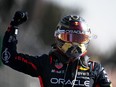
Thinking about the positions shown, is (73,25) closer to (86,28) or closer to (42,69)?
(86,28)

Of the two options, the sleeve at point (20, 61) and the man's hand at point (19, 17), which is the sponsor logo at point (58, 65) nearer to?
the sleeve at point (20, 61)

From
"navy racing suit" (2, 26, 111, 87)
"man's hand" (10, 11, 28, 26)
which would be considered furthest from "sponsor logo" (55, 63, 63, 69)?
"man's hand" (10, 11, 28, 26)

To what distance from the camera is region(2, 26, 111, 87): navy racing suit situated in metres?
6.32

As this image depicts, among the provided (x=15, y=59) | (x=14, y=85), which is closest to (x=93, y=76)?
(x=15, y=59)

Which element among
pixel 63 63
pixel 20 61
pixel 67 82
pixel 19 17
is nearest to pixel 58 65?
pixel 63 63

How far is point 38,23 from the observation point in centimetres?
2738

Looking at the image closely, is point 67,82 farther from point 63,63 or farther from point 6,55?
point 6,55

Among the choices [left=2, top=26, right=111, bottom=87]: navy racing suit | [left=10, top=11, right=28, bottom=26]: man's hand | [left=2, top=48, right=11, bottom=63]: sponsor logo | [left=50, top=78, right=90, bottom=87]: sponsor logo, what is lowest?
[left=50, top=78, right=90, bottom=87]: sponsor logo

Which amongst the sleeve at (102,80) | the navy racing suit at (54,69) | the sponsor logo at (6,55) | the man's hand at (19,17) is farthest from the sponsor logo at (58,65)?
the man's hand at (19,17)

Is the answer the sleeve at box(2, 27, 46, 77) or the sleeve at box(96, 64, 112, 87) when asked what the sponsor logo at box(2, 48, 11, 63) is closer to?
the sleeve at box(2, 27, 46, 77)

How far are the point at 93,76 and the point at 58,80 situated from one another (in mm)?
426

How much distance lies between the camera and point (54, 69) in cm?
638

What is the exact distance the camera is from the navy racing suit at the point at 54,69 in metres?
6.32

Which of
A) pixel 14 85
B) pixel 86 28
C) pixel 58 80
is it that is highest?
pixel 86 28
